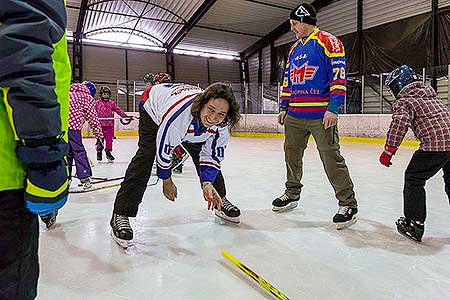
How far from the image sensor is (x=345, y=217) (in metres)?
2.40

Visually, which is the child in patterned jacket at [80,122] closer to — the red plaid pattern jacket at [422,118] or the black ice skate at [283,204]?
the black ice skate at [283,204]

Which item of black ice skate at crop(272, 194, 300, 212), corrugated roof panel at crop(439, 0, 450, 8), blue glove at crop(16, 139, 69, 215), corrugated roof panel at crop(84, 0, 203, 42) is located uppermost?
corrugated roof panel at crop(84, 0, 203, 42)

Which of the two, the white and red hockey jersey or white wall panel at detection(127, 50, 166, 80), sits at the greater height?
white wall panel at detection(127, 50, 166, 80)

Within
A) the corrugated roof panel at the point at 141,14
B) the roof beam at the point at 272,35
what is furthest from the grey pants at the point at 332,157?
the roof beam at the point at 272,35

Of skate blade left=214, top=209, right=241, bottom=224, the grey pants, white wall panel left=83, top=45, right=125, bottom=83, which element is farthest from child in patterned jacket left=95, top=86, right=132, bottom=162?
white wall panel left=83, top=45, right=125, bottom=83

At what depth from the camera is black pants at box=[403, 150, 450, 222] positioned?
81.1 inches

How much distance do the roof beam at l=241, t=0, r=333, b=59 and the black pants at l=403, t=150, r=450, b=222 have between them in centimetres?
1341

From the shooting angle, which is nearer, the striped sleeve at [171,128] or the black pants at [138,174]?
the striped sleeve at [171,128]

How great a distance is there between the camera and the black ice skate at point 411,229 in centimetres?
212

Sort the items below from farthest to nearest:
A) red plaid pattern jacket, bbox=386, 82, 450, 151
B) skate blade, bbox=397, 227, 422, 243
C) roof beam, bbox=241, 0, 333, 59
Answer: roof beam, bbox=241, 0, 333, 59 < skate blade, bbox=397, 227, 422, 243 < red plaid pattern jacket, bbox=386, 82, 450, 151

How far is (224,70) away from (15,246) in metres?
17.8

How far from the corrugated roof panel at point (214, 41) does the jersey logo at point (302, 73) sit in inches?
539

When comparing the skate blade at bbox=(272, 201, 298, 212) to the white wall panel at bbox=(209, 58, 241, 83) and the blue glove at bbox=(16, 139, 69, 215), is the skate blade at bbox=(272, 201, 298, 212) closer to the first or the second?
the blue glove at bbox=(16, 139, 69, 215)

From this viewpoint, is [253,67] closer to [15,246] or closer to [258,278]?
[258,278]
